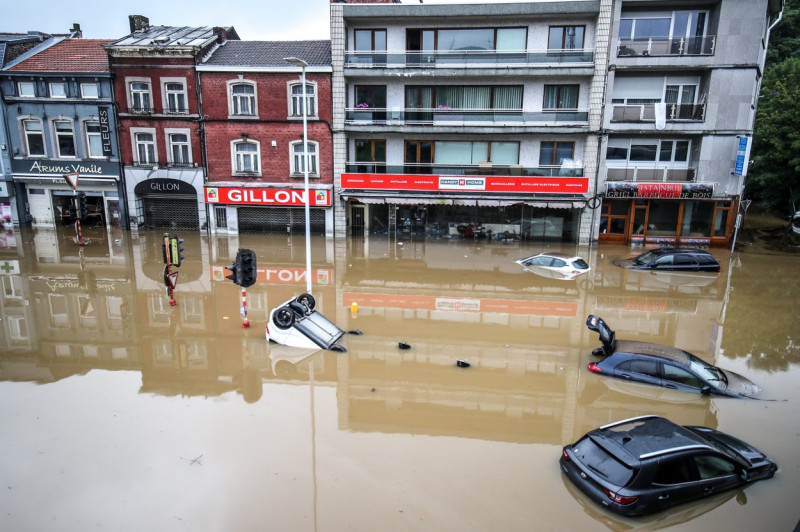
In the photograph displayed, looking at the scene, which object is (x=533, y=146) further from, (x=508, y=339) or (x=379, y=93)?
(x=508, y=339)

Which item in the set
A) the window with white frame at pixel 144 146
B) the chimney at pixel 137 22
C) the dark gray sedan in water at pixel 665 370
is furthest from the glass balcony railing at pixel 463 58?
the dark gray sedan in water at pixel 665 370

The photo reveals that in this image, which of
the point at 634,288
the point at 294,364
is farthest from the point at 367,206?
the point at 294,364

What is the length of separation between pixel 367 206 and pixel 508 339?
52.1ft

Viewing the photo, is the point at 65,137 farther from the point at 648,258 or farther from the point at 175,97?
the point at 648,258

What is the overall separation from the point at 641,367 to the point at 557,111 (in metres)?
17.2

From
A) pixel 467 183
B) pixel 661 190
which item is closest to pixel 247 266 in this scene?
pixel 467 183

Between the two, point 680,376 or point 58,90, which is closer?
point 680,376

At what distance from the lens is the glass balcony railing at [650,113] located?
23.4 m

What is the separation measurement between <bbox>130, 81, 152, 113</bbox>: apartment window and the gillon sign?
5.22m

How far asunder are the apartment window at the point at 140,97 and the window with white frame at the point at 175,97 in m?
0.92

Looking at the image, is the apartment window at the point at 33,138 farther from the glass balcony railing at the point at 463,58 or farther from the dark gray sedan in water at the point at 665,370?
the dark gray sedan in water at the point at 665,370

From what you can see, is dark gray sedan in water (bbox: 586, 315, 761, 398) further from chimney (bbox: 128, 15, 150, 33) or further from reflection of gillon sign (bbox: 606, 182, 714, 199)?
chimney (bbox: 128, 15, 150, 33)

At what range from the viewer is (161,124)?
25672mm

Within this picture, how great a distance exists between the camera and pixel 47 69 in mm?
25500
